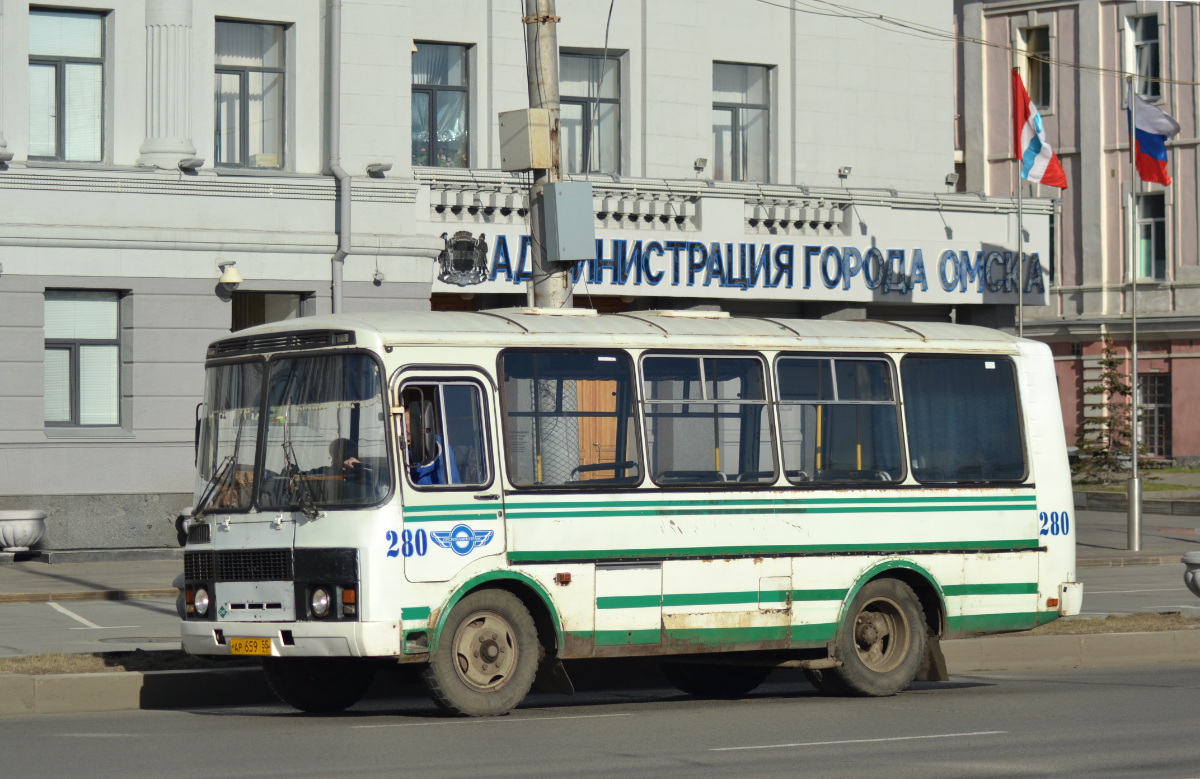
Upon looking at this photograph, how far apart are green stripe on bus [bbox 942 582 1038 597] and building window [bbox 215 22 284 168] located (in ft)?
52.5

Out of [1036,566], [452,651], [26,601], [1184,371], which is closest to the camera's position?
[452,651]

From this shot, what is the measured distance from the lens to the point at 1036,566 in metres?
14.9

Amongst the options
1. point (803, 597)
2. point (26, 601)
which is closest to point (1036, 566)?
point (803, 597)

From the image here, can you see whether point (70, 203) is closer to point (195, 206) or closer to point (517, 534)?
point (195, 206)

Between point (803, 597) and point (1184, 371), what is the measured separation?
42223 millimetres

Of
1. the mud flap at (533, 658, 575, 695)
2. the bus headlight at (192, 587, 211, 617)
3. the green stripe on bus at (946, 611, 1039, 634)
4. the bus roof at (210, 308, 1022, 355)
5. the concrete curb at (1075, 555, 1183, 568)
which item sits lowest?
the concrete curb at (1075, 555, 1183, 568)

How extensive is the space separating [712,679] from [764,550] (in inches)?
61.0

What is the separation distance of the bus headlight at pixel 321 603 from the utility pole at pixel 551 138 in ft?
13.9

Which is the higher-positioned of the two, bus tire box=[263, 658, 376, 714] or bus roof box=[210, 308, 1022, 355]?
bus roof box=[210, 308, 1022, 355]

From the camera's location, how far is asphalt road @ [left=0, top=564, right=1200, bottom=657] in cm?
1666

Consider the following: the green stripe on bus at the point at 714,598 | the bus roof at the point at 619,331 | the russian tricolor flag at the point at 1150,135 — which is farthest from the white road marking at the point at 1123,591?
the russian tricolor flag at the point at 1150,135

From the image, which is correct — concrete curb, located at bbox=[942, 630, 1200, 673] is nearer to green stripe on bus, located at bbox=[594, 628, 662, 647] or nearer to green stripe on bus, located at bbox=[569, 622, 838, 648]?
green stripe on bus, located at bbox=[569, 622, 838, 648]

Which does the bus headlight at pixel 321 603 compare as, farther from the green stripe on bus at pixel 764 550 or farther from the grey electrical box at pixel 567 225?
the grey electrical box at pixel 567 225

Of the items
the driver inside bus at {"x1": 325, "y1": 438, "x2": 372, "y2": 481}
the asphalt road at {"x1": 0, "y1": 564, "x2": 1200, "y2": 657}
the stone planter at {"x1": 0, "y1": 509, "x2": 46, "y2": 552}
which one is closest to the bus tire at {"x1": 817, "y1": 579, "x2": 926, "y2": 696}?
the driver inside bus at {"x1": 325, "y1": 438, "x2": 372, "y2": 481}
